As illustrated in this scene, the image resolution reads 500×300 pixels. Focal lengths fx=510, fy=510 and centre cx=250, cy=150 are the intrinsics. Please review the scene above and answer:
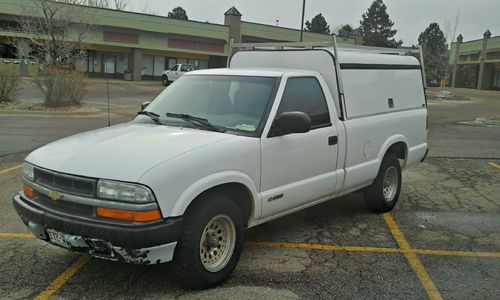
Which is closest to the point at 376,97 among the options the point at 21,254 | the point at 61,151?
the point at 61,151

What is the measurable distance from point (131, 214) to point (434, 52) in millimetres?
80054

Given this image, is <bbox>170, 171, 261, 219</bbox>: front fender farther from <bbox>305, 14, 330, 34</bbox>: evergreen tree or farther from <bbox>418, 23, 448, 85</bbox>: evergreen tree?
<bbox>305, 14, 330, 34</bbox>: evergreen tree

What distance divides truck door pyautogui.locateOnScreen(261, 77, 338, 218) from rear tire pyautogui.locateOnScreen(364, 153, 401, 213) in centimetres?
109

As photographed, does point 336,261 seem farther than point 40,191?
Yes

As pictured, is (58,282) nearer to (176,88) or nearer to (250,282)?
(250,282)

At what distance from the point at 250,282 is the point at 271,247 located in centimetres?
93

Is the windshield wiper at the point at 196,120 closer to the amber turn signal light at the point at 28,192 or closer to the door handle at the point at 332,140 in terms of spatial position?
the door handle at the point at 332,140

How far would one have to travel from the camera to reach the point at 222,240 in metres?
4.25

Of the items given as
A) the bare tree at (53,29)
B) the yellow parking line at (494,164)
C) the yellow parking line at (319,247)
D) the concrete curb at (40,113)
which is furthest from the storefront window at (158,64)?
the yellow parking line at (319,247)

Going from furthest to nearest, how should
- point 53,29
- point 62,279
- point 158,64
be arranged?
point 158,64 < point 53,29 < point 62,279

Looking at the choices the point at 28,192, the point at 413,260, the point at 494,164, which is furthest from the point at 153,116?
the point at 494,164

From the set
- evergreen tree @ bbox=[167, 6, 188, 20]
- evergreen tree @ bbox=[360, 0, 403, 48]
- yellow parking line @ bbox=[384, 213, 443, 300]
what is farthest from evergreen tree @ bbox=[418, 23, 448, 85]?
yellow parking line @ bbox=[384, 213, 443, 300]

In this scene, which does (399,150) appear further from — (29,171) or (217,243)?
(29,171)

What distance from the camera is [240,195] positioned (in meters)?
4.40
